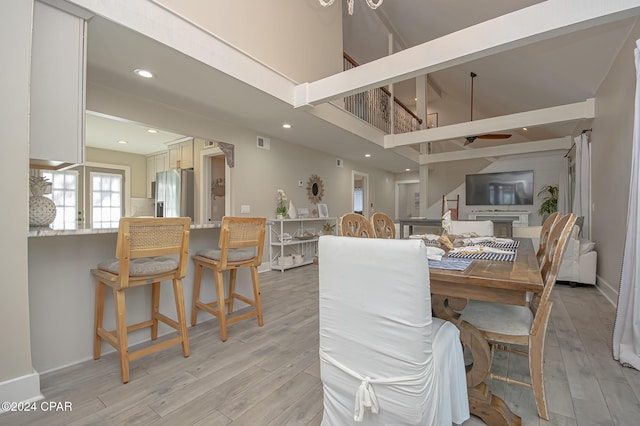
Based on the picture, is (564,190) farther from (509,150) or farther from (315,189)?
(315,189)

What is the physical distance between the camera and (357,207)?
10.3 metres

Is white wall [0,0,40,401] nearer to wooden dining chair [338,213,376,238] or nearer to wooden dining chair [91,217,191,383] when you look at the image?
wooden dining chair [91,217,191,383]

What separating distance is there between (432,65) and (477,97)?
599 cm

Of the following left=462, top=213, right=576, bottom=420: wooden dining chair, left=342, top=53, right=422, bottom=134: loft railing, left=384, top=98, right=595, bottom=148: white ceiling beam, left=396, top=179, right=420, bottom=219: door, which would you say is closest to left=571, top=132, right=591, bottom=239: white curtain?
left=384, top=98, right=595, bottom=148: white ceiling beam

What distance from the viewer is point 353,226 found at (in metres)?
2.20

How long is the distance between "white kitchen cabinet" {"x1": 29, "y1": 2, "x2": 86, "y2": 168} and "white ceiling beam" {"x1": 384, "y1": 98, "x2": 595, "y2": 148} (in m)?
4.86

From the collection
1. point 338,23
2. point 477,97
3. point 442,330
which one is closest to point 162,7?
point 442,330

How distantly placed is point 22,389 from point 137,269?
0.77 meters

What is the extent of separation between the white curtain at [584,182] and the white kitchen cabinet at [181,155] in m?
6.58

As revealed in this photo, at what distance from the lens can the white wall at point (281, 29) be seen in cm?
265

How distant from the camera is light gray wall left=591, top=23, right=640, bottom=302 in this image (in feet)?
9.18

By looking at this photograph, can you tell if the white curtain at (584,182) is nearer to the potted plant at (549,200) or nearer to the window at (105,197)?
the potted plant at (549,200)

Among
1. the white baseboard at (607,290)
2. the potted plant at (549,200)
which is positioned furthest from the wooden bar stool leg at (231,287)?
the potted plant at (549,200)

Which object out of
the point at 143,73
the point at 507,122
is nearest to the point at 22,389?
the point at 143,73
